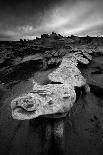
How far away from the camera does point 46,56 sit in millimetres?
5043

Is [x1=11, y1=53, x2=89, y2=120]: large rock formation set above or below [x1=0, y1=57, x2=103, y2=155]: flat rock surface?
above

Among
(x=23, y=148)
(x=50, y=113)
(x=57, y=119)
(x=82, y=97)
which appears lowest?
(x=23, y=148)

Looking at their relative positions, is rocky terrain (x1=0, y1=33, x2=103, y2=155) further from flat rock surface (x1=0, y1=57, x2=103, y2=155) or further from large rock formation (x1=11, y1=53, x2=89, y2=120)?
large rock formation (x1=11, y1=53, x2=89, y2=120)

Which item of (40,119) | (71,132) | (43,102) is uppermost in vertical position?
(43,102)

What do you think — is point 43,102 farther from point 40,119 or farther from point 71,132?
point 71,132

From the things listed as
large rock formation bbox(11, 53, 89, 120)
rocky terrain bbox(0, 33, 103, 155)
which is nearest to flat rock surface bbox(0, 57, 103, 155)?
rocky terrain bbox(0, 33, 103, 155)

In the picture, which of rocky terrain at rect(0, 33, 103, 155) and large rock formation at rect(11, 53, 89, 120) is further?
rocky terrain at rect(0, 33, 103, 155)

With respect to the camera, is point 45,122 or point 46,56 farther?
point 46,56

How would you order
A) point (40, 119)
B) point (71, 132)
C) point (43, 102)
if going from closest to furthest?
point (43, 102) → point (40, 119) → point (71, 132)

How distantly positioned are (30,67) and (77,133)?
3.04 meters

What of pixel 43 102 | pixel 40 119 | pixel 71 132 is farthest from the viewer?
pixel 71 132

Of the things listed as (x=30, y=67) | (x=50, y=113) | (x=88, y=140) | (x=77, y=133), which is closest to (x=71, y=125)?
(x=77, y=133)

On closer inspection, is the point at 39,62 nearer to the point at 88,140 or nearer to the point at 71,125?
the point at 71,125

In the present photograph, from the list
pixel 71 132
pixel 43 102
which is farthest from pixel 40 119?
pixel 71 132
